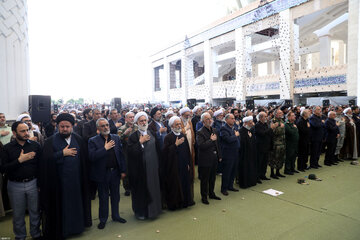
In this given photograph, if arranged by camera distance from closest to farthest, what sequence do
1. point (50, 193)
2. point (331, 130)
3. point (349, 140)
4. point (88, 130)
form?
1. point (50, 193)
2. point (88, 130)
3. point (331, 130)
4. point (349, 140)

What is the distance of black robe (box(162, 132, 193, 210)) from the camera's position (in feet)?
13.3

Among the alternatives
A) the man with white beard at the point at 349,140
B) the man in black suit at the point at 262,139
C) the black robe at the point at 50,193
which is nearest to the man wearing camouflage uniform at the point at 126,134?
the black robe at the point at 50,193

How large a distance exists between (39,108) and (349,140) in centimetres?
921

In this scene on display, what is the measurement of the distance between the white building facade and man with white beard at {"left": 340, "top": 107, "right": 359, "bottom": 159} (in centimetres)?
960

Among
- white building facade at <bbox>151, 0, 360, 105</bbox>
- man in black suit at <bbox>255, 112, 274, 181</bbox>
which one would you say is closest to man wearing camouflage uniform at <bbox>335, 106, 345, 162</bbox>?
man in black suit at <bbox>255, 112, 274, 181</bbox>

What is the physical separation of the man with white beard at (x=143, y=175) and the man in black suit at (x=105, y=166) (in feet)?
0.66

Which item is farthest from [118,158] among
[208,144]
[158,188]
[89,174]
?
→ [208,144]

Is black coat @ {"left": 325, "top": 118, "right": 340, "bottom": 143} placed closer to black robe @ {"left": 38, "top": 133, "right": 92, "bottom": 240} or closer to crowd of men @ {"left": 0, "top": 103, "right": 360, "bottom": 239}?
crowd of men @ {"left": 0, "top": 103, "right": 360, "bottom": 239}

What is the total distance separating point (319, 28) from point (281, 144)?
21789 mm

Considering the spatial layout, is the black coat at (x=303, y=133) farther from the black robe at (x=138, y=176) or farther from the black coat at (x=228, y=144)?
the black robe at (x=138, y=176)

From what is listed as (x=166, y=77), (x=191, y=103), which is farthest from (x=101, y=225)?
(x=166, y=77)

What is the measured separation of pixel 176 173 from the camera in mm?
4055

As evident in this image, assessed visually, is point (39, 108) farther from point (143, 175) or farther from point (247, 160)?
point (247, 160)

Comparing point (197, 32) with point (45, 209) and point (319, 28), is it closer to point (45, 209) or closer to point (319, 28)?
point (319, 28)
